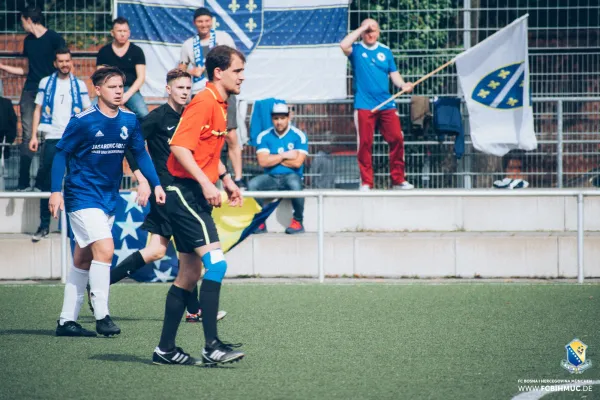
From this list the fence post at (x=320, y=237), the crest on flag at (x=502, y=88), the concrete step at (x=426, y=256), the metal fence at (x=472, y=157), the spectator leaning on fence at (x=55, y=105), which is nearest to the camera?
the fence post at (x=320, y=237)

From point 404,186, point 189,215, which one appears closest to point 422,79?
point 404,186

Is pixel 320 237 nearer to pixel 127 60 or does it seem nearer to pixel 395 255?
pixel 395 255

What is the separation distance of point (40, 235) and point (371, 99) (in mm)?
4579

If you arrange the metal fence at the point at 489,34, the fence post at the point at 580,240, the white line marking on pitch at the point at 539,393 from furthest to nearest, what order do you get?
the metal fence at the point at 489,34
the fence post at the point at 580,240
the white line marking on pitch at the point at 539,393

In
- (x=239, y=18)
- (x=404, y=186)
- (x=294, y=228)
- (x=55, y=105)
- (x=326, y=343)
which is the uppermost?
(x=239, y=18)

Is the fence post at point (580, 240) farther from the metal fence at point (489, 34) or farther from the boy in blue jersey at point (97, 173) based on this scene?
the boy in blue jersey at point (97, 173)

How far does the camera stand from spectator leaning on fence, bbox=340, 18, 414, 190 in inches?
512

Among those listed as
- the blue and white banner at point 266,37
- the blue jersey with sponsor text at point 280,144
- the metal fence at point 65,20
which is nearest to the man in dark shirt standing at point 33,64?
the metal fence at point 65,20

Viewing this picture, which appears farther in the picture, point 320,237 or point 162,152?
point 320,237

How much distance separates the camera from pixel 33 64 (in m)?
13.0

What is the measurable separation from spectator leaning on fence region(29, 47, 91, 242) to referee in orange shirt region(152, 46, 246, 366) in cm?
585

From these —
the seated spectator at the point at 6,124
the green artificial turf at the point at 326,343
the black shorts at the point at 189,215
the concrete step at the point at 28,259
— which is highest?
the seated spectator at the point at 6,124

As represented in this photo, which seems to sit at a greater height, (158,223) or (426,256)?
(158,223)
